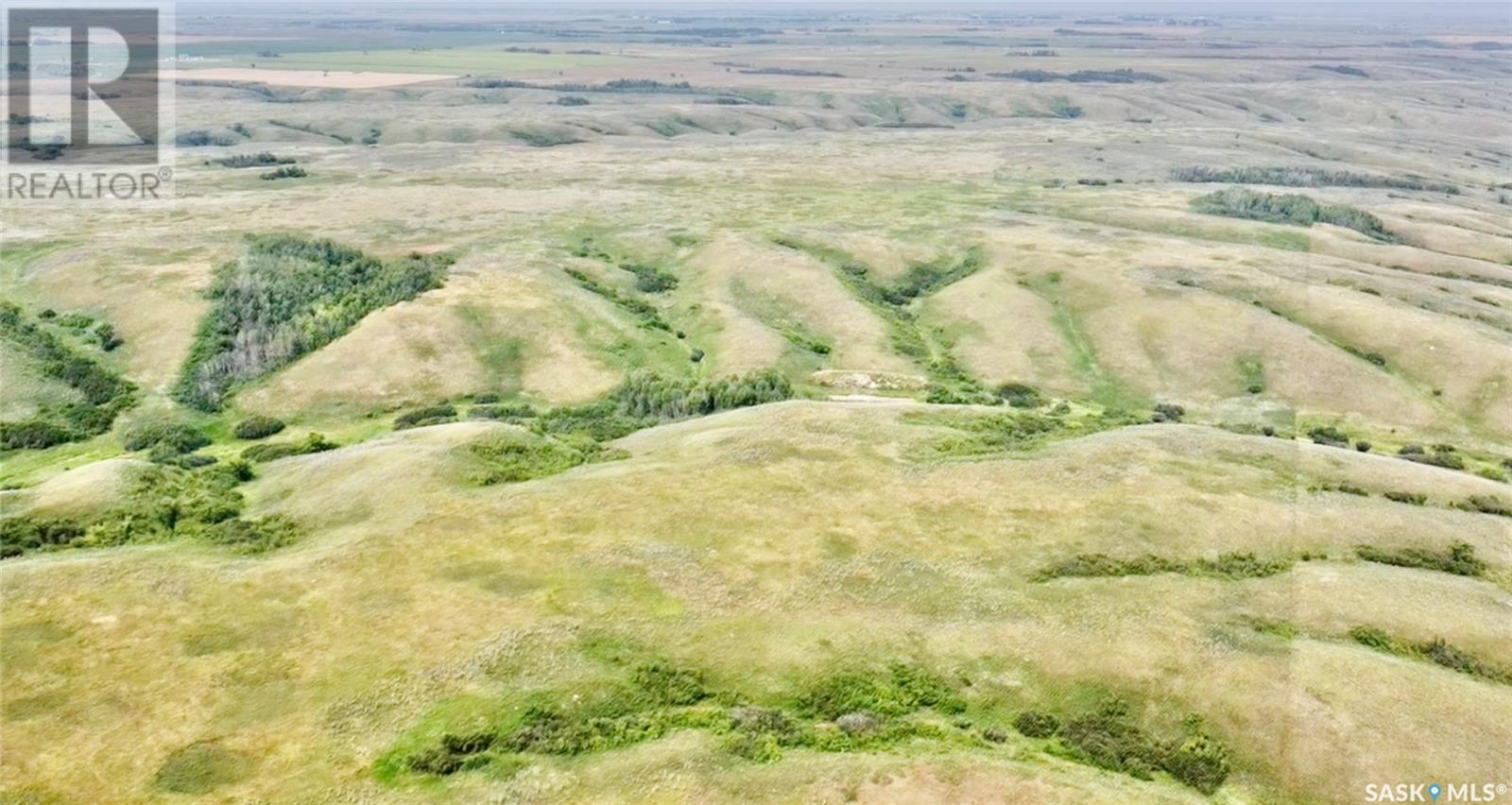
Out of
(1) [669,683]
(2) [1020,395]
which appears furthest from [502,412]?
(1) [669,683]

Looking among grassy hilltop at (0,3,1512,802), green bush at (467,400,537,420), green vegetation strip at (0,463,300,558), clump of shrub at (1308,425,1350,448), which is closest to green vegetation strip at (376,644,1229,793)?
grassy hilltop at (0,3,1512,802)

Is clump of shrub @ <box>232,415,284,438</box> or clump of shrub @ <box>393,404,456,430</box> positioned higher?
clump of shrub @ <box>393,404,456,430</box>

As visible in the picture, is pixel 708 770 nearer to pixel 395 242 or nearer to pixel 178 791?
pixel 178 791

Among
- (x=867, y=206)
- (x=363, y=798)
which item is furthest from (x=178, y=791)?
(x=867, y=206)

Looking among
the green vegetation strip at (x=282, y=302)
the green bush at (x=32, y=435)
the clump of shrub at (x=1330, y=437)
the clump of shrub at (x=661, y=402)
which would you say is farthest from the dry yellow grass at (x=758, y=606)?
the green vegetation strip at (x=282, y=302)

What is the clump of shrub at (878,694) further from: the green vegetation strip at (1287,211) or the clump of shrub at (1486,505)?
the green vegetation strip at (1287,211)

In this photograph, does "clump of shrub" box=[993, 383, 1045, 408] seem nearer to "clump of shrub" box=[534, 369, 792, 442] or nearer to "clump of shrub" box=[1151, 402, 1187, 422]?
"clump of shrub" box=[1151, 402, 1187, 422]
